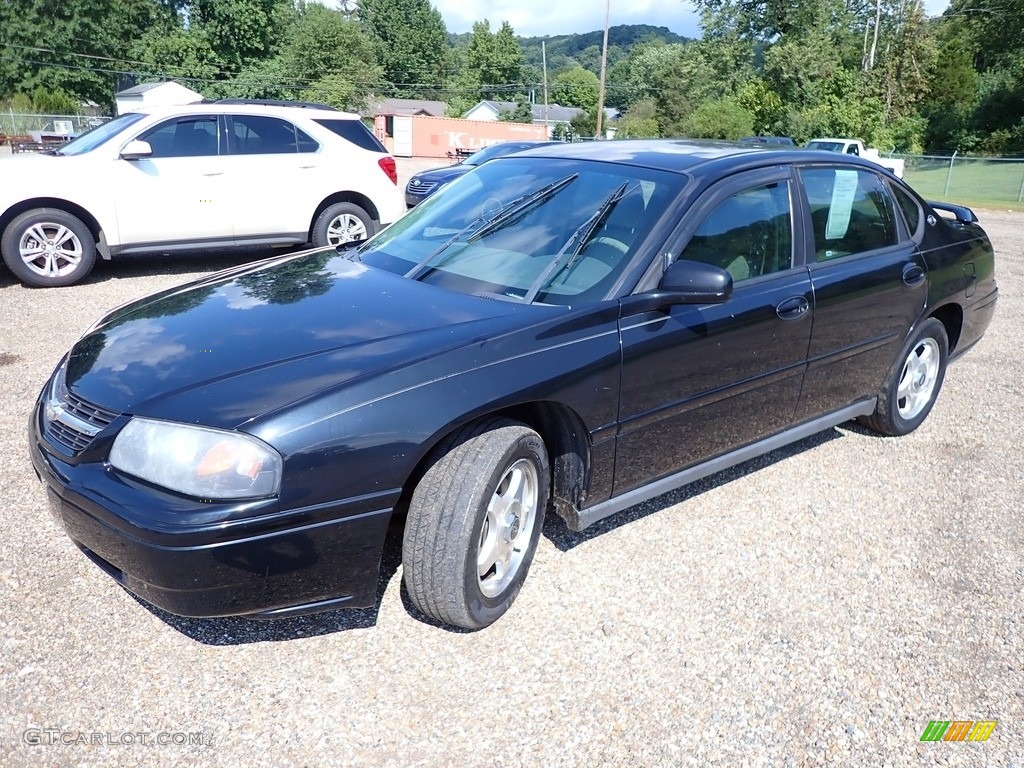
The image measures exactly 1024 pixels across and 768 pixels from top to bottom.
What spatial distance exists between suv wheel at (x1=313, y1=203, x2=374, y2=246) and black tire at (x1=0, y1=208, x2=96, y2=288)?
226cm

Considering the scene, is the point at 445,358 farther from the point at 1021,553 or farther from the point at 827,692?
the point at 1021,553

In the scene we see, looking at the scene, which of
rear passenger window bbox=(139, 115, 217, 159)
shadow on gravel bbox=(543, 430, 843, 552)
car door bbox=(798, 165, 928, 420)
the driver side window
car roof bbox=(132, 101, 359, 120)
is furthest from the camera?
car roof bbox=(132, 101, 359, 120)

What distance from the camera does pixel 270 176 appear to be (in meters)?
8.52

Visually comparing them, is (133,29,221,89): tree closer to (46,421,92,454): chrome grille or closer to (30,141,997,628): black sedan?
Answer: (30,141,997,628): black sedan

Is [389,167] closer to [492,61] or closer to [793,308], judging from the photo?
[793,308]

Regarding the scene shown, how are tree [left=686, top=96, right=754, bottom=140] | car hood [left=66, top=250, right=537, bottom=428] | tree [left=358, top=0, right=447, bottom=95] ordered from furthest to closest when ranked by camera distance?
tree [left=358, top=0, right=447, bottom=95]
tree [left=686, top=96, right=754, bottom=140]
car hood [left=66, top=250, right=537, bottom=428]

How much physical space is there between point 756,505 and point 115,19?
75693 millimetres

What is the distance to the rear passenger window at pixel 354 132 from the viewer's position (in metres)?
8.98

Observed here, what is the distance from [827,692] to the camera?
2.62m

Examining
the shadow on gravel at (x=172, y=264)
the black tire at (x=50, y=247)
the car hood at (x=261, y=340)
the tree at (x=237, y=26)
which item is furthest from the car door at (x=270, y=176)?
the tree at (x=237, y=26)

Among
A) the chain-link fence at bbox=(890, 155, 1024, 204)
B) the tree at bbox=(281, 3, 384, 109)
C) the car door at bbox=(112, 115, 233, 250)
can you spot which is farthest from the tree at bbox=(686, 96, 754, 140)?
the tree at bbox=(281, 3, 384, 109)

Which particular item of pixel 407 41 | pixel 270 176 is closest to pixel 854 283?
pixel 270 176

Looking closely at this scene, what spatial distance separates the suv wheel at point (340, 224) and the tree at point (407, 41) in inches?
3795

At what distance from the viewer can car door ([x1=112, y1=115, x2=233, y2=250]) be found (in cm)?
A: 787
